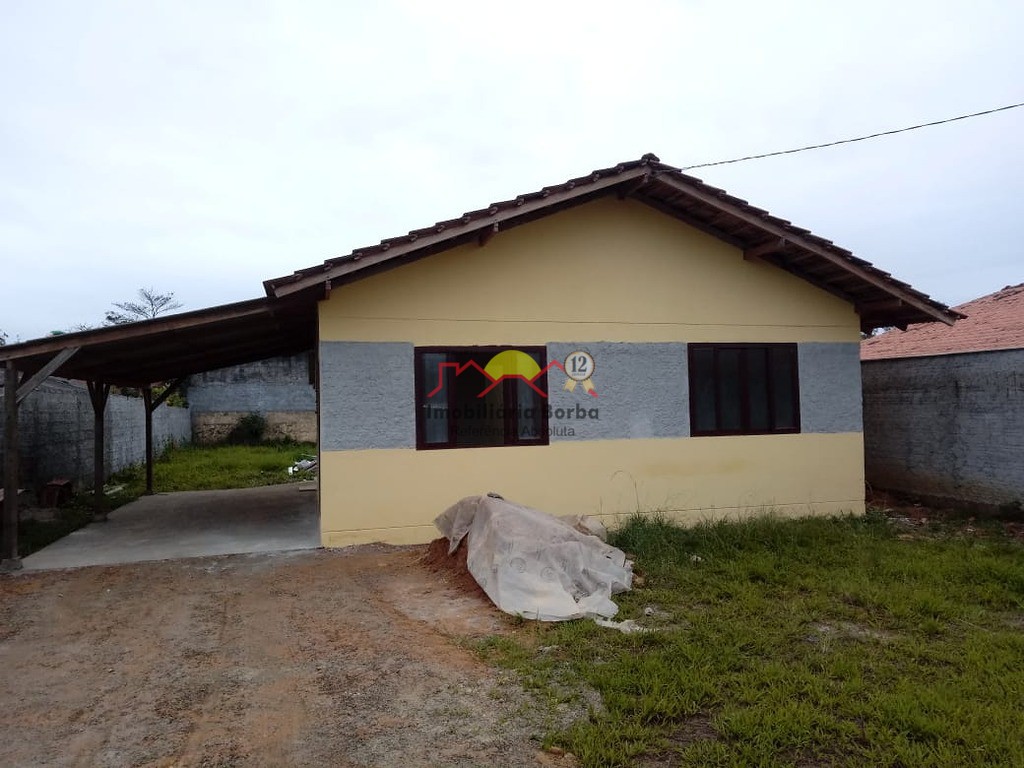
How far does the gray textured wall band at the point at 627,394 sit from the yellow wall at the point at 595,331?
0.15 meters

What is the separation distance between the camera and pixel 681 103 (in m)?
10.8

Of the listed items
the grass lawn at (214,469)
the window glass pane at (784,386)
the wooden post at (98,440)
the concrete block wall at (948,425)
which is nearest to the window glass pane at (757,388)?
the window glass pane at (784,386)

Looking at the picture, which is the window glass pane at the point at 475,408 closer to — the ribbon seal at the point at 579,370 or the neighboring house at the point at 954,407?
the ribbon seal at the point at 579,370

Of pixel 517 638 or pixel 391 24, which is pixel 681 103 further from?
pixel 517 638

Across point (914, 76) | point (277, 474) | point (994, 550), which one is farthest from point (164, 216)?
point (994, 550)

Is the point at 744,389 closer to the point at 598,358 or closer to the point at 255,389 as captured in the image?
the point at 598,358

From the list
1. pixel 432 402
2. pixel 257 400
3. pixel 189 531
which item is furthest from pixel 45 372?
pixel 257 400

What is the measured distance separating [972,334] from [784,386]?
12.6 feet

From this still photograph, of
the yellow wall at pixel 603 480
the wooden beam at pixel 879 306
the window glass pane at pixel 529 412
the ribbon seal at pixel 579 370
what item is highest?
the wooden beam at pixel 879 306

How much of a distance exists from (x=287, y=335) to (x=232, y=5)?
15.0ft

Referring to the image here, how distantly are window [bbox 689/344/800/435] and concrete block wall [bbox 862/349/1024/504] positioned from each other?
266 centimetres

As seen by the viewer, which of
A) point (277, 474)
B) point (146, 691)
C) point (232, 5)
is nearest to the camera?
point (146, 691)

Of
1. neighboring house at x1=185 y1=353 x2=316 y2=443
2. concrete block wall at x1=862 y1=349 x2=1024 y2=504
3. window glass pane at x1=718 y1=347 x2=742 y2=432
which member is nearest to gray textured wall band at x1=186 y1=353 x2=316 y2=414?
neighboring house at x1=185 y1=353 x2=316 y2=443

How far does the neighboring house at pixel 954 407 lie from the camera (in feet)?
29.8
